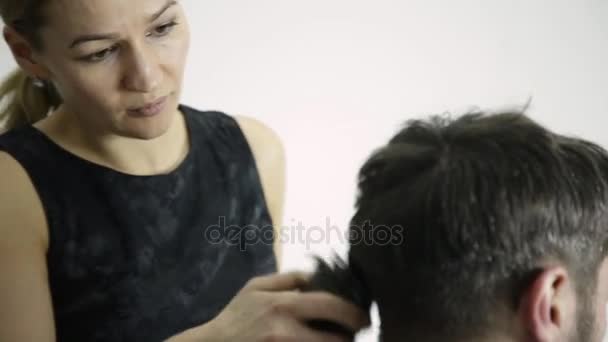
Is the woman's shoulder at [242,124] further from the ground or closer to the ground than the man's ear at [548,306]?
further from the ground

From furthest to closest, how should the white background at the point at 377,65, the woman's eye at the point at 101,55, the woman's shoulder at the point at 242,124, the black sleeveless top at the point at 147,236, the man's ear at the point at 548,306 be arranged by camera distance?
the white background at the point at 377,65
the woman's shoulder at the point at 242,124
the black sleeveless top at the point at 147,236
the woman's eye at the point at 101,55
the man's ear at the point at 548,306

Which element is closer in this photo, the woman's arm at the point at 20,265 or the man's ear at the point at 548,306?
the man's ear at the point at 548,306

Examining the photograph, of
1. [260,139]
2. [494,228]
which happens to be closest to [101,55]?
[260,139]

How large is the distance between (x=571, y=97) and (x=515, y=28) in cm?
19

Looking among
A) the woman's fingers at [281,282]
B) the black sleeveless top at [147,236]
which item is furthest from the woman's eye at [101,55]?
Result: the woman's fingers at [281,282]

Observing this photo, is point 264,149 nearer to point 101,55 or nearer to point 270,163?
point 270,163

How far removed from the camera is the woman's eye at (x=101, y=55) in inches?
27.4

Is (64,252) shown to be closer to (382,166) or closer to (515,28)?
(382,166)

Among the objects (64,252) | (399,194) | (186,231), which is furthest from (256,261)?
(399,194)

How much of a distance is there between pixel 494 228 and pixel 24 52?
52 centimetres

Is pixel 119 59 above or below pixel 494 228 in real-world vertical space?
above

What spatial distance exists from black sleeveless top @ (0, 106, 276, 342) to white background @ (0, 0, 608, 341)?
0.47 m

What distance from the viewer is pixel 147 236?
0.84 metres

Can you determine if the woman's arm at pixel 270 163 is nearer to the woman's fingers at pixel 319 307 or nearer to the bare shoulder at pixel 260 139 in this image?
the bare shoulder at pixel 260 139
